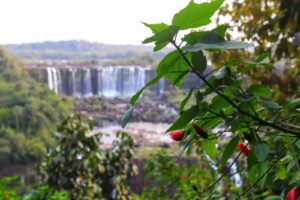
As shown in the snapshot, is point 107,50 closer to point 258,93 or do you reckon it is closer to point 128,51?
point 128,51

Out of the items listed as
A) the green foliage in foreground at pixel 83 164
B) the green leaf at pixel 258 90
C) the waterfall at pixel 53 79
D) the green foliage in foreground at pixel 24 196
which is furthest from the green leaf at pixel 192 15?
the waterfall at pixel 53 79

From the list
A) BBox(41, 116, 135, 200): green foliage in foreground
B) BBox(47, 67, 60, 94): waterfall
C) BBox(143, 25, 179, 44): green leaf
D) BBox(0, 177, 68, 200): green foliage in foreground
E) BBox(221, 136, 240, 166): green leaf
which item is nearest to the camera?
BBox(143, 25, 179, 44): green leaf

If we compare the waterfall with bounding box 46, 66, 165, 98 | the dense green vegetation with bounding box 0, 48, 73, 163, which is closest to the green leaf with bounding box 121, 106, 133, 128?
the dense green vegetation with bounding box 0, 48, 73, 163

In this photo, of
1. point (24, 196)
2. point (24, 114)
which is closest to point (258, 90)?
point (24, 196)

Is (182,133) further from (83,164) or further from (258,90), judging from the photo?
(83,164)

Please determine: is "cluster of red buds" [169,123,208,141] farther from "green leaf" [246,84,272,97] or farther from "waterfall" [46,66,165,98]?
"waterfall" [46,66,165,98]

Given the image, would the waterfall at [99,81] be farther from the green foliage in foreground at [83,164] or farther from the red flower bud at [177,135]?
the red flower bud at [177,135]

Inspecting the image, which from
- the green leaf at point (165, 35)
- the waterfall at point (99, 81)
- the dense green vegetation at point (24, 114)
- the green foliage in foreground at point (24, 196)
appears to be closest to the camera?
the green leaf at point (165, 35)
